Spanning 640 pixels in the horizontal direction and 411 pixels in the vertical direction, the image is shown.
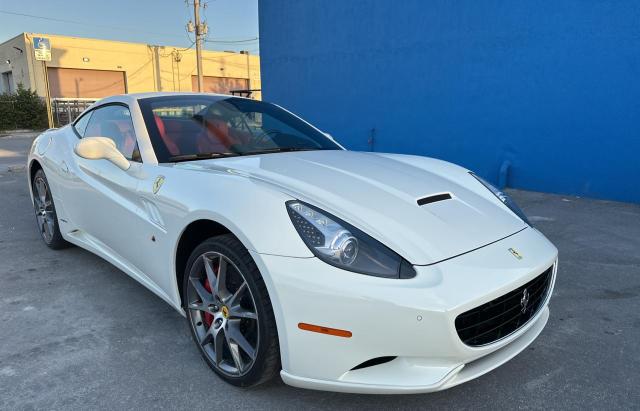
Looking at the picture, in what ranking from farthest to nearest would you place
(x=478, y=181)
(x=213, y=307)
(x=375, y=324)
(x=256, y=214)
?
(x=478, y=181)
(x=213, y=307)
(x=256, y=214)
(x=375, y=324)

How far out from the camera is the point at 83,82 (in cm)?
3328

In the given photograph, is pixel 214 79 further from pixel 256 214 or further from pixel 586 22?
pixel 256 214

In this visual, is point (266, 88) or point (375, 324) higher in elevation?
point (266, 88)

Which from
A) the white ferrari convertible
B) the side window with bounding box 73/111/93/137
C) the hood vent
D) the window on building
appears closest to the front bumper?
the white ferrari convertible

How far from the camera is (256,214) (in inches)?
77.0

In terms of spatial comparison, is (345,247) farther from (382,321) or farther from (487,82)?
(487,82)

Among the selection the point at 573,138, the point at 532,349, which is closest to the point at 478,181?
the point at 532,349

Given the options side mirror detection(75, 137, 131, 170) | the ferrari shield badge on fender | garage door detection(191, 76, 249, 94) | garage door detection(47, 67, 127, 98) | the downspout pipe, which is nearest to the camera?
the ferrari shield badge on fender

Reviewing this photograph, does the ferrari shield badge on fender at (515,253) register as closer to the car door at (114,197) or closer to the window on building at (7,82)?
the car door at (114,197)

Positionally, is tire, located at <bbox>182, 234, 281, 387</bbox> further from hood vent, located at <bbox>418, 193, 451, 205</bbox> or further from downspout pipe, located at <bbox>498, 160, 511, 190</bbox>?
downspout pipe, located at <bbox>498, 160, 511, 190</bbox>

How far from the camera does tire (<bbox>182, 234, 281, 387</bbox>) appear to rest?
191cm

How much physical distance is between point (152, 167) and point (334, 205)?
1208 mm

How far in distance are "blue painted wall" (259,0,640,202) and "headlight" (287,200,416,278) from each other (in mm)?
5807

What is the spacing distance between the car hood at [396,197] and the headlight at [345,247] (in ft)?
0.13
